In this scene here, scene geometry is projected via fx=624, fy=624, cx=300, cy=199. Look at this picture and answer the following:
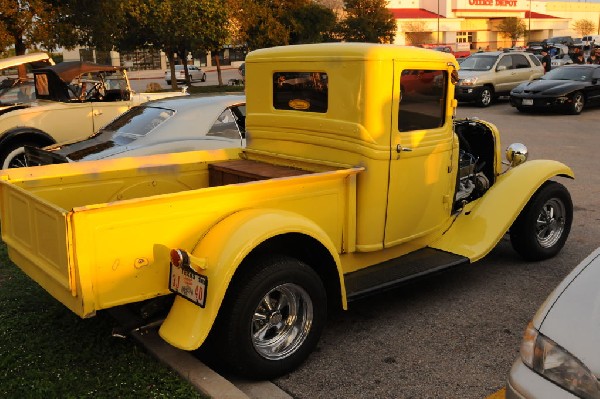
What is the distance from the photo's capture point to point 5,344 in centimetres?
420

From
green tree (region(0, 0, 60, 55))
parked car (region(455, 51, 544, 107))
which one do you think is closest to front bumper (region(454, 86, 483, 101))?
parked car (region(455, 51, 544, 107))

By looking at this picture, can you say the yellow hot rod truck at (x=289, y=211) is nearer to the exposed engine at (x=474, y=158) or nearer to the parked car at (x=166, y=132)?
the exposed engine at (x=474, y=158)

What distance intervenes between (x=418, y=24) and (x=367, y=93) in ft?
218

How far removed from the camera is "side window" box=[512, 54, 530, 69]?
20953 mm

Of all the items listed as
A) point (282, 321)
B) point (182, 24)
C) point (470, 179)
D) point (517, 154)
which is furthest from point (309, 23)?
point (282, 321)

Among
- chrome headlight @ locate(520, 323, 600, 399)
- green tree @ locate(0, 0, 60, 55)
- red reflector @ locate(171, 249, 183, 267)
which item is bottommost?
chrome headlight @ locate(520, 323, 600, 399)

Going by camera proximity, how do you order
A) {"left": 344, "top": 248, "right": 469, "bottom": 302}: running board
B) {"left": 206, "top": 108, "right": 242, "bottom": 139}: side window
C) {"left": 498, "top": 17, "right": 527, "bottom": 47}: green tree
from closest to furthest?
{"left": 344, "top": 248, "right": 469, "bottom": 302}: running board < {"left": 206, "top": 108, "right": 242, "bottom": 139}: side window < {"left": 498, "top": 17, "right": 527, "bottom": 47}: green tree

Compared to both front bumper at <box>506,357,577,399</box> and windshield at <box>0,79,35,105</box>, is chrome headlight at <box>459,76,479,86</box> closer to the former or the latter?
windshield at <box>0,79,35,105</box>

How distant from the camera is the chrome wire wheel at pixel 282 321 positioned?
387cm

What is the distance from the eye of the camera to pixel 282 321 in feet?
13.1

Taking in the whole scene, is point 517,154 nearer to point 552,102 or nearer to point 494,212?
point 494,212

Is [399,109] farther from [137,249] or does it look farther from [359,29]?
[359,29]

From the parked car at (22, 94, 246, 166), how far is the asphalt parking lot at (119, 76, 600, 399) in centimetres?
331

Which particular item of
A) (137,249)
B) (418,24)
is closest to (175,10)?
(137,249)
